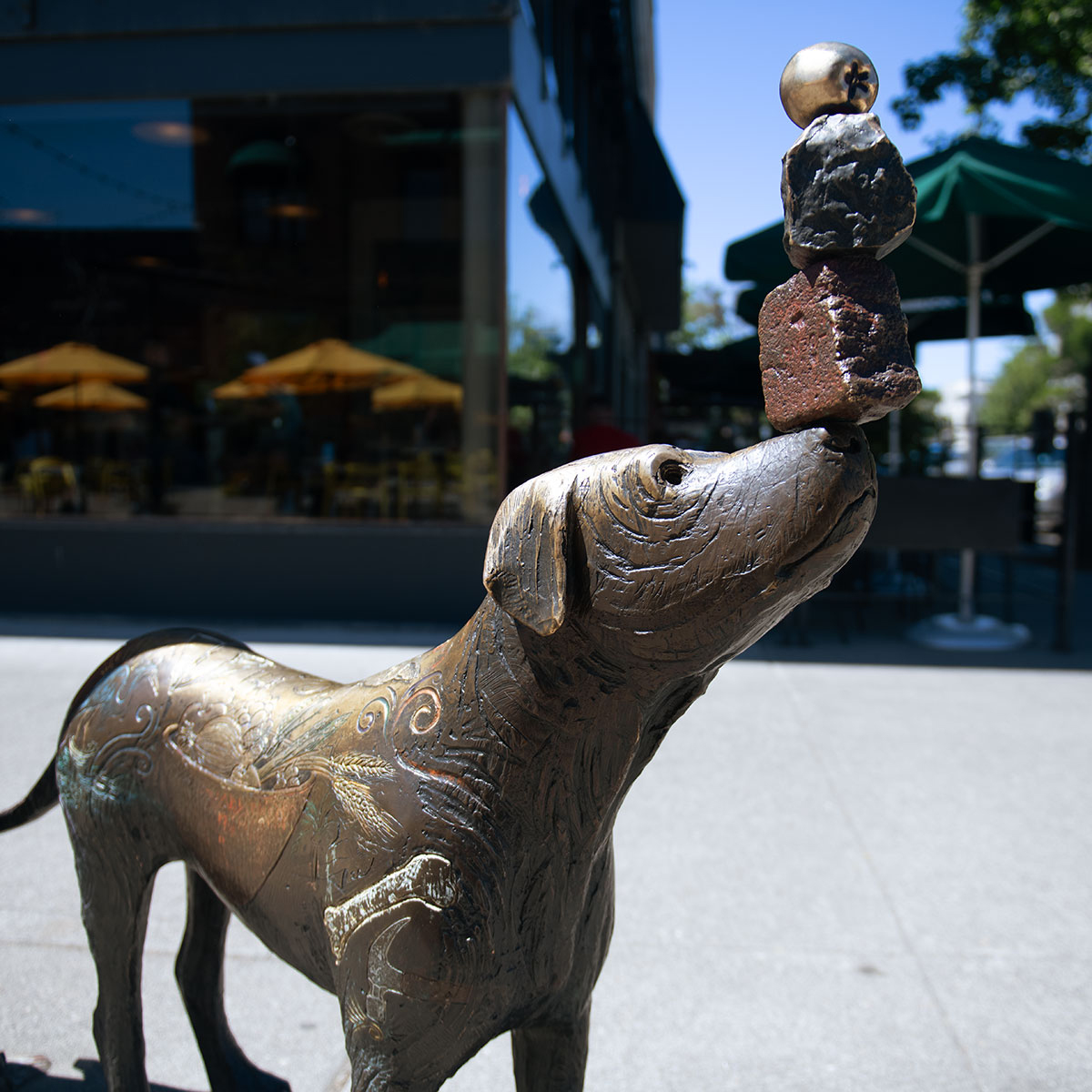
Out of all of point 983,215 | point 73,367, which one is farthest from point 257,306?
point 983,215

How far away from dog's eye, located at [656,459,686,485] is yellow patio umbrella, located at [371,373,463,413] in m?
6.49

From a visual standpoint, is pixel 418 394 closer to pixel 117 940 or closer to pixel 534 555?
Result: pixel 117 940

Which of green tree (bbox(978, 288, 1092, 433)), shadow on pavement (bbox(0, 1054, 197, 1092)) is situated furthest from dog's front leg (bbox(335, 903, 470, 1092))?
green tree (bbox(978, 288, 1092, 433))

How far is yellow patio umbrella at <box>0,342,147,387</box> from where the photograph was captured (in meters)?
7.94

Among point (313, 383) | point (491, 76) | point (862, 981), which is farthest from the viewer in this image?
point (313, 383)

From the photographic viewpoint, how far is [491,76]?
7055 millimetres

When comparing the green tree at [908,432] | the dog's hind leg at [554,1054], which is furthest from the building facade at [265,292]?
the dog's hind leg at [554,1054]

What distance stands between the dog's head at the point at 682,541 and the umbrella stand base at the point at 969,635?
6.41 metres

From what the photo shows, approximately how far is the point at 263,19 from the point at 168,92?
0.97 m

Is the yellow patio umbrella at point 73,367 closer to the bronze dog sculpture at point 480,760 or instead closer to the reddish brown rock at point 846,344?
the bronze dog sculpture at point 480,760

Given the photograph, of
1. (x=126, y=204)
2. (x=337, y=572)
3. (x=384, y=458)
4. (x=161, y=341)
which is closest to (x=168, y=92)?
(x=126, y=204)

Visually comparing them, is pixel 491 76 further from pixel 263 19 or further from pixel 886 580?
pixel 886 580

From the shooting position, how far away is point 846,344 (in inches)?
34.8

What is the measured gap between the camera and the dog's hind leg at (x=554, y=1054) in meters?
1.36
